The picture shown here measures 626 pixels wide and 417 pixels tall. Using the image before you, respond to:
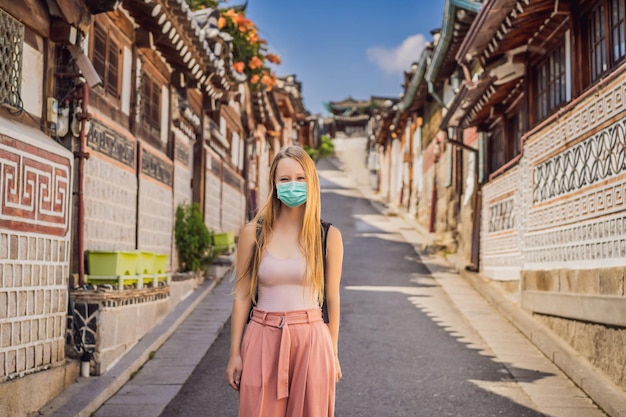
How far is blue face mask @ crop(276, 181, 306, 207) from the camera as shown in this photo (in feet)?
12.2

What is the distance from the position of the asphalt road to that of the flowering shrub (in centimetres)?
703

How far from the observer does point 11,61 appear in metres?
6.69

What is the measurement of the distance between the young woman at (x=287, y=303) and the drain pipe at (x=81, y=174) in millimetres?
4754

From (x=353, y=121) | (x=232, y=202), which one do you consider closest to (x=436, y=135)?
(x=232, y=202)

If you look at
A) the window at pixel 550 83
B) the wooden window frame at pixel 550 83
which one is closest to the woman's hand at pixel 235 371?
the wooden window frame at pixel 550 83

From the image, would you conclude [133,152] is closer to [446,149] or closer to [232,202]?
[232,202]

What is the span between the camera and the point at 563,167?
31.0ft

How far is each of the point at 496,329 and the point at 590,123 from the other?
400cm

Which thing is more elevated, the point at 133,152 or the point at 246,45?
the point at 246,45

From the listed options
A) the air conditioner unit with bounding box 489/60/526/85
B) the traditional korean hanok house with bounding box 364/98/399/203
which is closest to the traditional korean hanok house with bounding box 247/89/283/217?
the traditional korean hanok house with bounding box 364/98/399/203

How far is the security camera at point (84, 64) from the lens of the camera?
7.92 meters

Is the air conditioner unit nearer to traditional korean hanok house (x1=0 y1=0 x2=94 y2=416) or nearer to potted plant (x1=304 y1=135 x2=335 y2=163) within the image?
traditional korean hanok house (x1=0 y1=0 x2=94 y2=416)

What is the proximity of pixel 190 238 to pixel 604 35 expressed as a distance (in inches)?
323

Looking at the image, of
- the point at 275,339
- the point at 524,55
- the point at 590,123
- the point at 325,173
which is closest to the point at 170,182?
the point at 524,55
